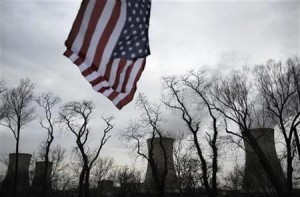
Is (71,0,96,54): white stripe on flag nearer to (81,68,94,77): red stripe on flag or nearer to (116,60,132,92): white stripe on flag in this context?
(81,68,94,77): red stripe on flag

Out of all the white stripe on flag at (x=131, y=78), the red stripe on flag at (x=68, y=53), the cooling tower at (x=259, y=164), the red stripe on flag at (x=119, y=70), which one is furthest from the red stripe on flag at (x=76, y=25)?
the cooling tower at (x=259, y=164)

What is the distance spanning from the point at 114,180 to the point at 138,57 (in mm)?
52869

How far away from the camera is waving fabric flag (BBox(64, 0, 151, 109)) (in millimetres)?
5598

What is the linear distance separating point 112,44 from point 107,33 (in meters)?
0.20

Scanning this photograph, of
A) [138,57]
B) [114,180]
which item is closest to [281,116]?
[138,57]

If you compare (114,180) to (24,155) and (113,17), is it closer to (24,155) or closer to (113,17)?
(24,155)

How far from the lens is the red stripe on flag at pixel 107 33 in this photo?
5824mm

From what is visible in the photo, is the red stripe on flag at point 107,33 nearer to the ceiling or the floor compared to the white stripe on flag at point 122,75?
nearer to the ceiling

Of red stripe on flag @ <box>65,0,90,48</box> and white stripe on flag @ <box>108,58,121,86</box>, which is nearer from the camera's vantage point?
red stripe on flag @ <box>65,0,90,48</box>

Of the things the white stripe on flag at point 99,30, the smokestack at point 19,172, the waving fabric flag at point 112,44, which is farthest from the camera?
the smokestack at point 19,172

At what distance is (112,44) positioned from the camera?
6035 mm

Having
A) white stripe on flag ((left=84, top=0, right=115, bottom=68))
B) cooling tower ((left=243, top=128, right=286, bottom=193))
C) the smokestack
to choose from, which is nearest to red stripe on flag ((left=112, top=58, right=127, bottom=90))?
white stripe on flag ((left=84, top=0, right=115, bottom=68))

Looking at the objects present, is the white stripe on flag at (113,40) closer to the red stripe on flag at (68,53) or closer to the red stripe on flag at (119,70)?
the red stripe on flag at (119,70)

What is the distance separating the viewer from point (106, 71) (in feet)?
19.8
